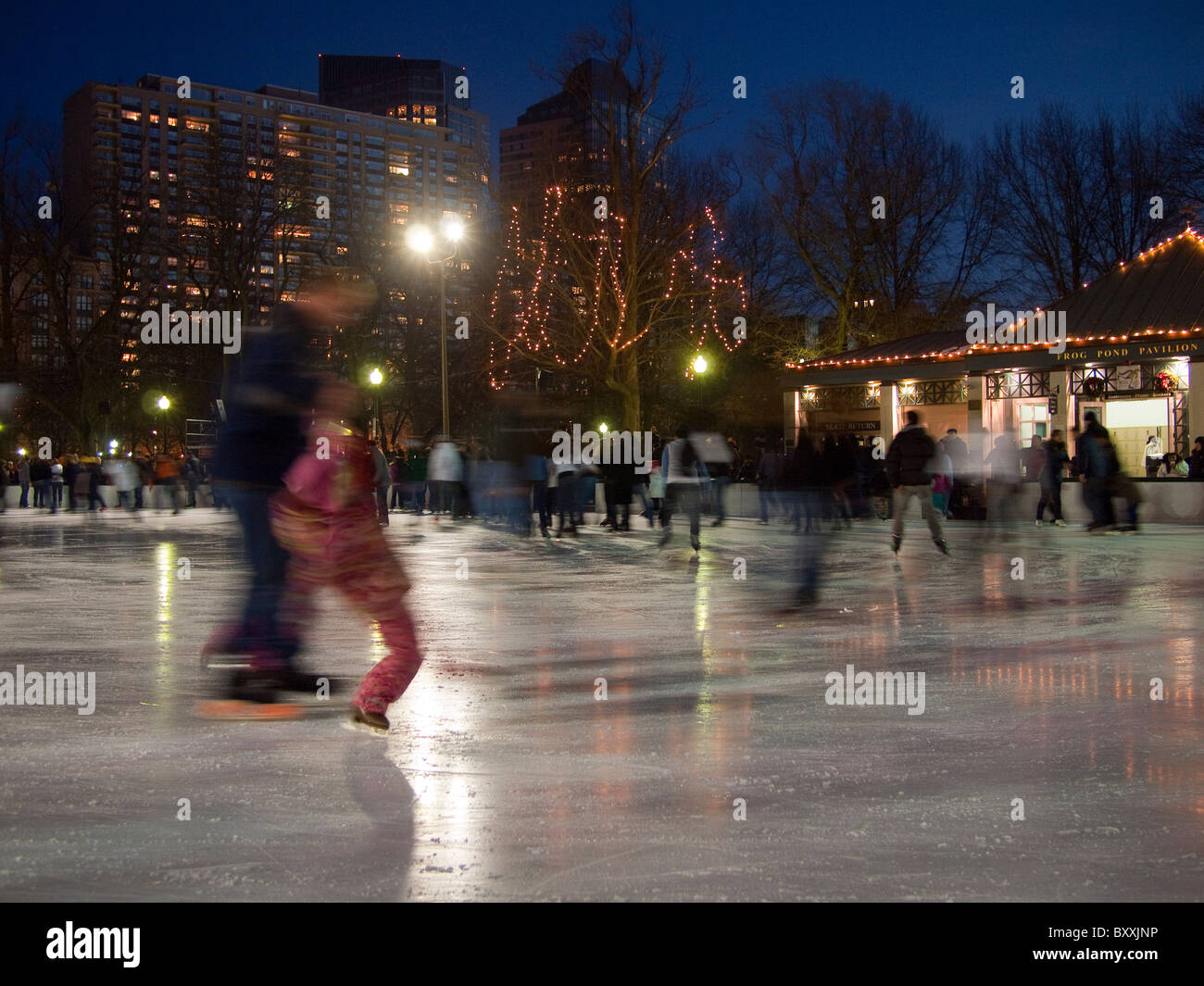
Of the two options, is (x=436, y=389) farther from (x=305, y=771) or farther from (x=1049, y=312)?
(x=305, y=771)

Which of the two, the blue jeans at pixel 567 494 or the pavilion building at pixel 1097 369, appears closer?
the blue jeans at pixel 567 494

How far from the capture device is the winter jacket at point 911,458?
1345 centimetres

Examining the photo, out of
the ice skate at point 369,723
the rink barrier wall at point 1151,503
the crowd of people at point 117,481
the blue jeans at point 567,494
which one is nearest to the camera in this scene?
the ice skate at point 369,723

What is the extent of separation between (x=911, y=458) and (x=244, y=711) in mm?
9797

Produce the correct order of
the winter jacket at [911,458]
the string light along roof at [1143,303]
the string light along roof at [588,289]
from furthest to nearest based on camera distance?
1. the string light along roof at [588,289]
2. the string light along roof at [1143,303]
3. the winter jacket at [911,458]

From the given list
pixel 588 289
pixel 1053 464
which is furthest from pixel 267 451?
pixel 588 289

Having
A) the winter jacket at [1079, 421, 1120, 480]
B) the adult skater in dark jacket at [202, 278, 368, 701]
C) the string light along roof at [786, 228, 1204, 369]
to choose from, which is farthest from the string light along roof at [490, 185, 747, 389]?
the adult skater in dark jacket at [202, 278, 368, 701]

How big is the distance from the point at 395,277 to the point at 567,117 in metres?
14.6

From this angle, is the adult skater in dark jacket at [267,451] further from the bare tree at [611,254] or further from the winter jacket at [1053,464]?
the bare tree at [611,254]

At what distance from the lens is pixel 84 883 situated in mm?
3186

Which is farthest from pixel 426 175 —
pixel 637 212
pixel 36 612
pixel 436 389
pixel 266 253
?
pixel 36 612

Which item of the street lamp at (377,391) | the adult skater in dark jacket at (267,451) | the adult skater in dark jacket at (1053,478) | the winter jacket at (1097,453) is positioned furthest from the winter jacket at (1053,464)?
the street lamp at (377,391)

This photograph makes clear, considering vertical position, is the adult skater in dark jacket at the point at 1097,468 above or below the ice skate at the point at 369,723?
above

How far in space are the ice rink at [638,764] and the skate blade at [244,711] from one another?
0.11m
